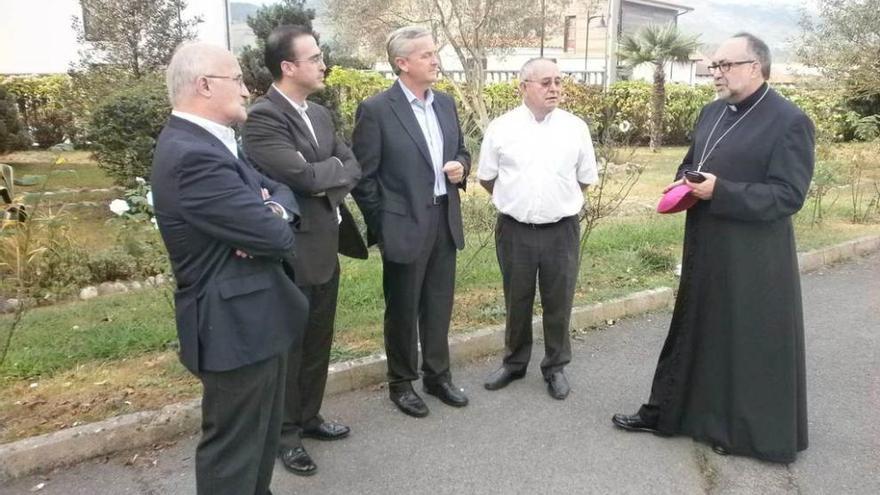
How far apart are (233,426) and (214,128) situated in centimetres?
Result: 109

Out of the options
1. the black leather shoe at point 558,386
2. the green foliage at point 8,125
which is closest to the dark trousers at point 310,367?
the black leather shoe at point 558,386

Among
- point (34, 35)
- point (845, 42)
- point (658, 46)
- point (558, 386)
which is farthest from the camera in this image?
point (658, 46)

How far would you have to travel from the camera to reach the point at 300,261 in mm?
3281

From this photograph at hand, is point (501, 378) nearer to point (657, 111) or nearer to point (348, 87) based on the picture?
point (348, 87)

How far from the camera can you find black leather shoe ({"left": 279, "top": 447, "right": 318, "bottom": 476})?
3418 millimetres

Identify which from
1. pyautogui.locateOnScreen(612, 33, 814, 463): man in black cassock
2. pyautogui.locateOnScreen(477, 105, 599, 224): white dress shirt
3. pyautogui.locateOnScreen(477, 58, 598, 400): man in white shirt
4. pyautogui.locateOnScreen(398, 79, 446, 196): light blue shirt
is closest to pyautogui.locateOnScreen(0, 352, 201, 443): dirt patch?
pyautogui.locateOnScreen(398, 79, 446, 196): light blue shirt

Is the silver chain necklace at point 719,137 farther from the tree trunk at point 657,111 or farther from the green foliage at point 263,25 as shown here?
the tree trunk at point 657,111

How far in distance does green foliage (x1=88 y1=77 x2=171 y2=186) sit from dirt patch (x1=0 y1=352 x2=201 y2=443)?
182 inches

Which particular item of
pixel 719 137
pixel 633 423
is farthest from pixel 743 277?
pixel 633 423

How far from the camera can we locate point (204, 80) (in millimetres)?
2398

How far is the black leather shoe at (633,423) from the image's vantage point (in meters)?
3.85

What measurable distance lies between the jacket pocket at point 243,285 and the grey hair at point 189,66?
2.13 ft

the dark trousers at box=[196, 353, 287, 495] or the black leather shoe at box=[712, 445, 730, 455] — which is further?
the black leather shoe at box=[712, 445, 730, 455]

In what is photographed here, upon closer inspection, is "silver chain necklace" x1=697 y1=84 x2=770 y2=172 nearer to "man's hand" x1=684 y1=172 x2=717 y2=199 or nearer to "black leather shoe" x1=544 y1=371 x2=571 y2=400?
"man's hand" x1=684 y1=172 x2=717 y2=199
